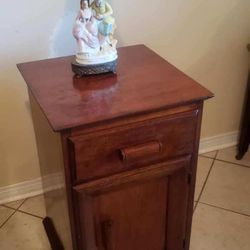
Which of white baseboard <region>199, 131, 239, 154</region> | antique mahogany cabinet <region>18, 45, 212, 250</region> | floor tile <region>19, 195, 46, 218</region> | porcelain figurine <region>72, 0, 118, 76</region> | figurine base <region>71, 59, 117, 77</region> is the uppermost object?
porcelain figurine <region>72, 0, 118, 76</region>

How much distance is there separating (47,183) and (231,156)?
965 millimetres

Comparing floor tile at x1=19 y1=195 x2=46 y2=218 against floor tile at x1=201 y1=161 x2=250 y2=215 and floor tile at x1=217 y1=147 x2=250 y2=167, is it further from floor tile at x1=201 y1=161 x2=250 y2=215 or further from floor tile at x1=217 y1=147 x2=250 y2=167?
floor tile at x1=217 y1=147 x2=250 y2=167

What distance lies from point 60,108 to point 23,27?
0.52 m

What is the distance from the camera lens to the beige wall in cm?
138

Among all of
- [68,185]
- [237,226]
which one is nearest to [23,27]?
[68,185]

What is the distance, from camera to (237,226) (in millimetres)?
1541

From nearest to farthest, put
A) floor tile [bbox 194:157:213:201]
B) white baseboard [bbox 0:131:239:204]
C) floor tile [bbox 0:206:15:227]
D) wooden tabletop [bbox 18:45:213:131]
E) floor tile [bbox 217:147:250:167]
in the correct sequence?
wooden tabletop [bbox 18:45:213:131] < white baseboard [bbox 0:131:239:204] < floor tile [bbox 0:206:15:227] < floor tile [bbox 194:157:213:201] < floor tile [bbox 217:147:250:167]

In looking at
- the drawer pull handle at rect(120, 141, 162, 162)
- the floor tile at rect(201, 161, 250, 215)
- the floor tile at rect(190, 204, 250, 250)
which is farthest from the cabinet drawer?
the floor tile at rect(201, 161, 250, 215)

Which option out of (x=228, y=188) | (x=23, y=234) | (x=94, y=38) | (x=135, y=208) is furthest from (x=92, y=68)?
(x=228, y=188)

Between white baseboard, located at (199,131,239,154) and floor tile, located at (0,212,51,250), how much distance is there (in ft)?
2.74

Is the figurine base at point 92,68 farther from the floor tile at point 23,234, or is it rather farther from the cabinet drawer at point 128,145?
the floor tile at point 23,234

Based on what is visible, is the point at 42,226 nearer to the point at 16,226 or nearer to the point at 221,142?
the point at 16,226

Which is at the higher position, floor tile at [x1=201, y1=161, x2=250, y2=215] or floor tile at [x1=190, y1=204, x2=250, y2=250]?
floor tile at [x1=201, y1=161, x2=250, y2=215]

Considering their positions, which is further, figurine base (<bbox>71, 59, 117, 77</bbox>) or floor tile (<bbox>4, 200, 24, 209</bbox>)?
floor tile (<bbox>4, 200, 24, 209</bbox>)
